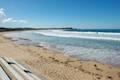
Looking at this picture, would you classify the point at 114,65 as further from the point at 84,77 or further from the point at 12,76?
the point at 12,76

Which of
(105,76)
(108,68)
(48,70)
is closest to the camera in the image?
(105,76)

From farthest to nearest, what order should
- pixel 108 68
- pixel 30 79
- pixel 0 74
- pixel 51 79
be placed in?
pixel 108 68, pixel 51 79, pixel 0 74, pixel 30 79

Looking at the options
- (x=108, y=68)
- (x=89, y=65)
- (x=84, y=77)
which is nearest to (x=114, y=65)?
(x=108, y=68)

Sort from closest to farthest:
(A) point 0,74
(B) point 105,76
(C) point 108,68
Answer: (A) point 0,74, (B) point 105,76, (C) point 108,68

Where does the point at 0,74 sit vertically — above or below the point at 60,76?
above

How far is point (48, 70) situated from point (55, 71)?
401mm

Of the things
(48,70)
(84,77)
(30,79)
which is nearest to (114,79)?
(84,77)

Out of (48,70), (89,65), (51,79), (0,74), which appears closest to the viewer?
(0,74)

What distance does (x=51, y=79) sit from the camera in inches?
280

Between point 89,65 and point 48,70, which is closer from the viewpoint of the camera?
point 48,70

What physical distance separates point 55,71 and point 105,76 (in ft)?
7.56

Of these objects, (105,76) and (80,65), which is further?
(80,65)

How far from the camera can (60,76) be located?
7520 millimetres

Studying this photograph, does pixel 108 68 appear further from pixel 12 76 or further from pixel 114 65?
pixel 12 76
